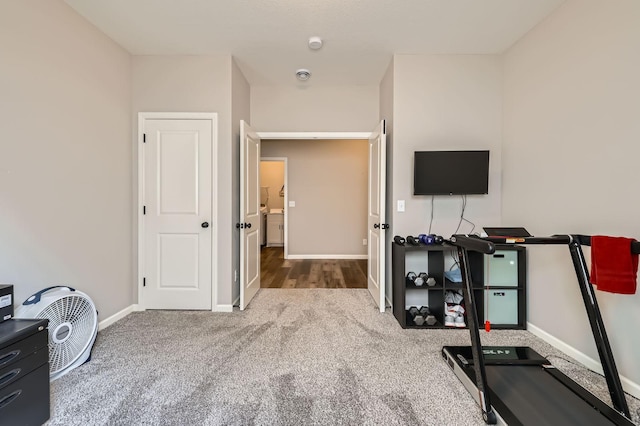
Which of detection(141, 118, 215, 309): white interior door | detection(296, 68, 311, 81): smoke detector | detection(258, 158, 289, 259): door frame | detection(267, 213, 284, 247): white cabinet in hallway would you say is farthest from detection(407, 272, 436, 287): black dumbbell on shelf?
detection(267, 213, 284, 247): white cabinet in hallway

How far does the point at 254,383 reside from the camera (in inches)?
73.7

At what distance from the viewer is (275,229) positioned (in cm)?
762

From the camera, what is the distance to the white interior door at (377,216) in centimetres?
306

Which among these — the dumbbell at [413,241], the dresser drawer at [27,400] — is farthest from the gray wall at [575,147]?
the dresser drawer at [27,400]

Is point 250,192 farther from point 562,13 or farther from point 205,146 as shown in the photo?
point 562,13

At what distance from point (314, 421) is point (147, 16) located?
10.6 feet

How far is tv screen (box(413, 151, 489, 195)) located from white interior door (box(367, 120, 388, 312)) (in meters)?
0.38

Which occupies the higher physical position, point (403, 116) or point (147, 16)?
point (147, 16)

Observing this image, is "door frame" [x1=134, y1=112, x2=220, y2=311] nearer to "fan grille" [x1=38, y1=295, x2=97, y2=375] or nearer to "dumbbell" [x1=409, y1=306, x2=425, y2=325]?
"fan grille" [x1=38, y1=295, x2=97, y2=375]

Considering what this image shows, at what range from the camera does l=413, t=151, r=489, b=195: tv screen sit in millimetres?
2902

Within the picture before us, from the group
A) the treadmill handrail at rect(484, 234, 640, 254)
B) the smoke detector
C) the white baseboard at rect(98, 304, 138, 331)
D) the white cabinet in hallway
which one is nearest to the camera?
the treadmill handrail at rect(484, 234, 640, 254)

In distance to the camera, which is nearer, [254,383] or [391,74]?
Answer: [254,383]

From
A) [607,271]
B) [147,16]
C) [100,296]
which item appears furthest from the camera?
[100,296]

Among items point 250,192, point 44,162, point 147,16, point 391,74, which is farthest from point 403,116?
point 44,162
